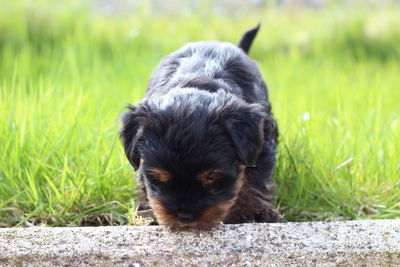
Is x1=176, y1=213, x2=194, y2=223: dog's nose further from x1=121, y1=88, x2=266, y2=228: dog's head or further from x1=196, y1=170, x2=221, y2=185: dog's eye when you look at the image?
x1=196, y1=170, x2=221, y2=185: dog's eye

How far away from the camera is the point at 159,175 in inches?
125

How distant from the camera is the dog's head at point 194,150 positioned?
3115mm

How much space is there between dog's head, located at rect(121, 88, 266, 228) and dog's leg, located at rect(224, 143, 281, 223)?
14.3 inches

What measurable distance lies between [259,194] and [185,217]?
80cm

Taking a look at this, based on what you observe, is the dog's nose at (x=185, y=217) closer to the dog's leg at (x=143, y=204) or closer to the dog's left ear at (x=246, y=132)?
the dog's left ear at (x=246, y=132)

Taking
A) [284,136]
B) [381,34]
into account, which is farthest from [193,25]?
[284,136]

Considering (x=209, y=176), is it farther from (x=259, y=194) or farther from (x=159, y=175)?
(x=259, y=194)

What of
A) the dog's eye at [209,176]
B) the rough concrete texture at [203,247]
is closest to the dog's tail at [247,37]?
the dog's eye at [209,176]

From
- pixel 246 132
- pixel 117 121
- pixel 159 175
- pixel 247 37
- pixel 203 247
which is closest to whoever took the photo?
pixel 203 247

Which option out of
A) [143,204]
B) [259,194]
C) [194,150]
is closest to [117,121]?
[143,204]

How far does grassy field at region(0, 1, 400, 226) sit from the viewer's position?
3.75 m

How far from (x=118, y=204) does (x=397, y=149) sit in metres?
1.82

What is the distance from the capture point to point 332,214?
379 cm

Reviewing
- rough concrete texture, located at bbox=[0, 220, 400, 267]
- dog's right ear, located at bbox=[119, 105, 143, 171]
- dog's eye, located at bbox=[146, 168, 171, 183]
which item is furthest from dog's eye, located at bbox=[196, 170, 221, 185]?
dog's right ear, located at bbox=[119, 105, 143, 171]
